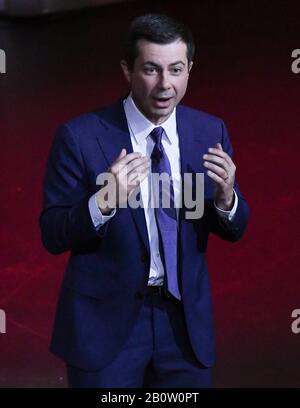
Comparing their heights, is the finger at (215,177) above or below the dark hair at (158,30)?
below

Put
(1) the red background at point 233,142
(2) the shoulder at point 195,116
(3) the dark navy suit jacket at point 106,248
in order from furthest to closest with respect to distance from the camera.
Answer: (1) the red background at point 233,142, (2) the shoulder at point 195,116, (3) the dark navy suit jacket at point 106,248

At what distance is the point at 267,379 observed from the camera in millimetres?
2527

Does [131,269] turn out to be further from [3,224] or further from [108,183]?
[3,224]

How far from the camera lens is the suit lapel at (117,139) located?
5.57 ft

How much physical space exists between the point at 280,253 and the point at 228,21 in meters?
0.71

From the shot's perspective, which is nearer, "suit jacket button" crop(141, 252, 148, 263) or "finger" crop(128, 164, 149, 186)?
"finger" crop(128, 164, 149, 186)

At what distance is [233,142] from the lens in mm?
2471

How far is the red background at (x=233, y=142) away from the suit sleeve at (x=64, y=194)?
0.83 meters

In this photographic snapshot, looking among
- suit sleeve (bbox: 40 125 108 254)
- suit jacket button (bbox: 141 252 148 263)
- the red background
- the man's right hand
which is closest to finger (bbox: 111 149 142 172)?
the man's right hand

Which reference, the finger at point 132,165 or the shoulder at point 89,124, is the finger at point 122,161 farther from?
the shoulder at point 89,124

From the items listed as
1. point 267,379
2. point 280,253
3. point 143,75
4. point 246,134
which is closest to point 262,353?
point 267,379

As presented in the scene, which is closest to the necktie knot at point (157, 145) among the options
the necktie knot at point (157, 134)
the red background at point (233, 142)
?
the necktie knot at point (157, 134)

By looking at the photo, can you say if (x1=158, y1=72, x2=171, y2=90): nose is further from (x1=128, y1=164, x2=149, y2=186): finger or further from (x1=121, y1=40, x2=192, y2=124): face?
(x1=128, y1=164, x2=149, y2=186): finger

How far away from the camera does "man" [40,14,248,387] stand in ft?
5.52
